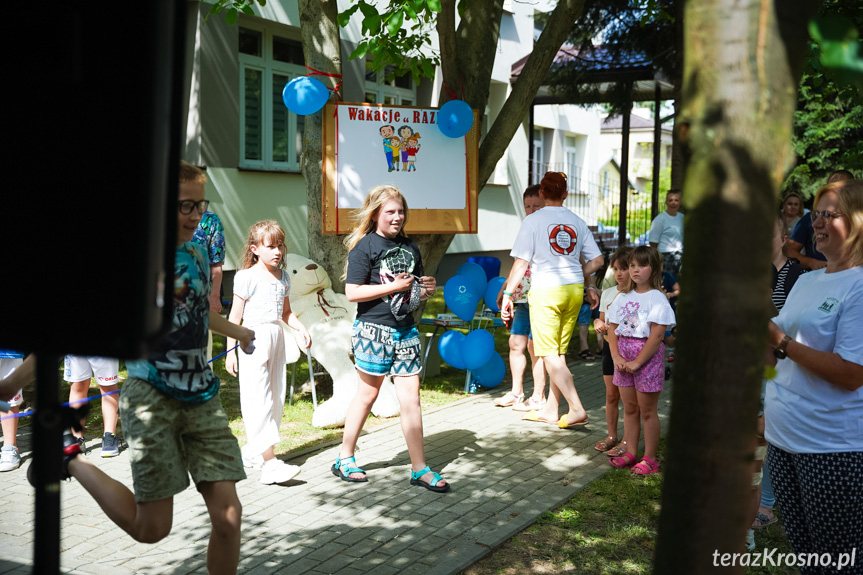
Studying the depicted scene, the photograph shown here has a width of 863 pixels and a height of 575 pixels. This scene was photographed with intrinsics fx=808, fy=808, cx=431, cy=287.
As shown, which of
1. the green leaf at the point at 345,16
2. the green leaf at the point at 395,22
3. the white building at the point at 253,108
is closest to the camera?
the green leaf at the point at 395,22

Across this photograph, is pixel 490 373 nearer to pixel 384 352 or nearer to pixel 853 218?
pixel 384 352

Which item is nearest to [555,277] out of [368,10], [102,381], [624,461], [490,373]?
[624,461]

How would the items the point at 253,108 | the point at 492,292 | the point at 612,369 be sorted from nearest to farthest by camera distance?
the point at 612,369, the point at 492,292, the point at 253,108

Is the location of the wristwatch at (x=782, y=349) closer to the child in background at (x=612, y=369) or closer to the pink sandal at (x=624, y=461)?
the child in background at (x=612, y=369)

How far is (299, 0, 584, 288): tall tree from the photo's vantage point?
755 cm

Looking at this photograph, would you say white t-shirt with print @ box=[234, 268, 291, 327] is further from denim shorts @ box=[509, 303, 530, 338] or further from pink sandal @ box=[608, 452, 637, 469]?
denim shorts @ box=[509, 303, 530, 338]

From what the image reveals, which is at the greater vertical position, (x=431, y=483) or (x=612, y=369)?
(x=612, y=369)

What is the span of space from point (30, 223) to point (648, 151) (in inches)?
2458

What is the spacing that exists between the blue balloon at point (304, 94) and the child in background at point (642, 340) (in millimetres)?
3224

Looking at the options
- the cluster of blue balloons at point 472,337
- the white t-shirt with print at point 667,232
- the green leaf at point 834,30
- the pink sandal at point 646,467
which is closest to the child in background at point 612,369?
the pink sandal at point 646,467

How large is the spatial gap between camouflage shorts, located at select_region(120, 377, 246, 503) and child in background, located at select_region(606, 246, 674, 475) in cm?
310

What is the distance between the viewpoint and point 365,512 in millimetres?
4871

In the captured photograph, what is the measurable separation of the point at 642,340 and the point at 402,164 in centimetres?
323

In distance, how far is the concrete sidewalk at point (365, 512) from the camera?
4164mm
